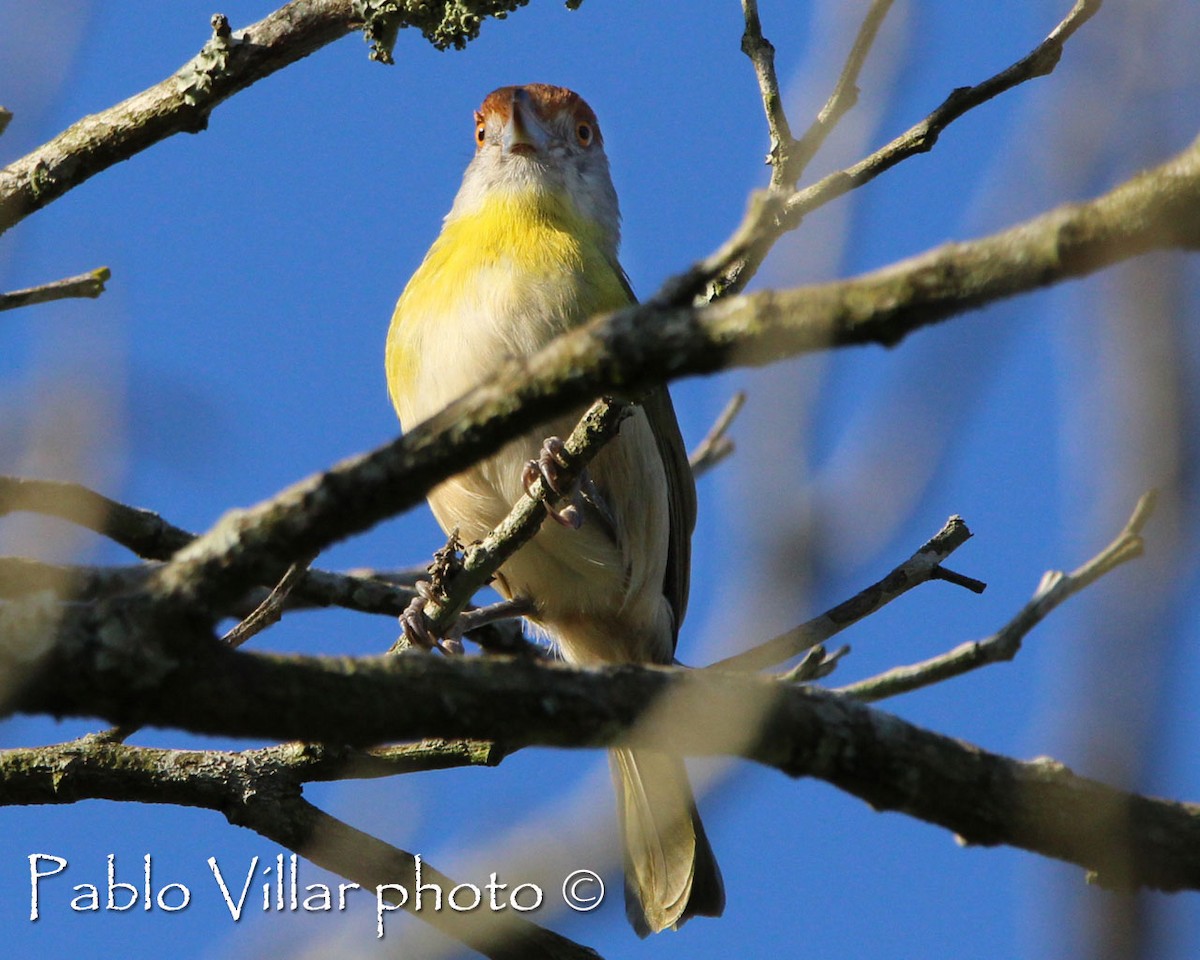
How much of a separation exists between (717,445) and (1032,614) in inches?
124

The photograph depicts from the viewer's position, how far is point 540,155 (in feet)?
21.3

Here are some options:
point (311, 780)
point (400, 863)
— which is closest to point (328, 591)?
point (311, 780)

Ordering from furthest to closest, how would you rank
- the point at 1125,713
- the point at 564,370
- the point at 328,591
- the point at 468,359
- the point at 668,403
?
1. the point at 668,403
2. the point at 468,359
3. the point at 328,591
4. the point at 564,370
5. the point at 1125,713

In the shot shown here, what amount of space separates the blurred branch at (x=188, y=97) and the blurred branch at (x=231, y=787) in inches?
60.1

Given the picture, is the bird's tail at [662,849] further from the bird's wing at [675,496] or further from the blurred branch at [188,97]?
the blurred branch at [188,97]

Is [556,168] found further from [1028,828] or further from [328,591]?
[1028,828]

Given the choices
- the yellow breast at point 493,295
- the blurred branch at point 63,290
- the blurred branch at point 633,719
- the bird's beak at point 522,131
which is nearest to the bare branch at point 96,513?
the blurred branch at point 63,290

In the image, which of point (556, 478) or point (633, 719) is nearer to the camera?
point (633, 719)

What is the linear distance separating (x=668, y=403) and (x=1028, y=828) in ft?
13.4

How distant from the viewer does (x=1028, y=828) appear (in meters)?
2.25

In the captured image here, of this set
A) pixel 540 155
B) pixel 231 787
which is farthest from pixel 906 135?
pixel 540 155

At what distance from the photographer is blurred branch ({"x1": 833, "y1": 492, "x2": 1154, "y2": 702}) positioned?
3.50 meters

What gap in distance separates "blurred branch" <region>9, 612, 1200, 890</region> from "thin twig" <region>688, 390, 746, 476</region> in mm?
4066

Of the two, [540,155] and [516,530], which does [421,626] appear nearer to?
[516,530]
